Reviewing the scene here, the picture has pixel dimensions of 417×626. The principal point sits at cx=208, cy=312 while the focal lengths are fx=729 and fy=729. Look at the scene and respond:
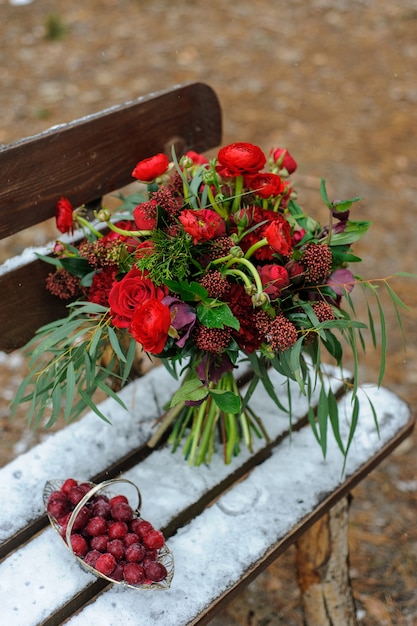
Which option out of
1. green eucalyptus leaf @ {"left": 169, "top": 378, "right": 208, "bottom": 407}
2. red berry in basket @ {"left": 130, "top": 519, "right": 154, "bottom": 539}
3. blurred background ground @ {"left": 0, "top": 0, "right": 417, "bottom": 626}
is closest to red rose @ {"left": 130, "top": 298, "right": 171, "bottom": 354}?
green eucalyptus leaf @ {"left": 169, "top": 378, "right": 208, "bottom": 407}

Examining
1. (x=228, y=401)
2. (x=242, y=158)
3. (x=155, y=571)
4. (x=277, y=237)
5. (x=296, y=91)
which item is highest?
(x=242, y=158)

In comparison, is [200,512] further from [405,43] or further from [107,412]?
[405,43]

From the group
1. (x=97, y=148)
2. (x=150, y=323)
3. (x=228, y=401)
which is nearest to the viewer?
(x=150, y=323)

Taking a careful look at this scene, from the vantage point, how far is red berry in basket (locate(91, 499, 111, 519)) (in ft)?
4.32

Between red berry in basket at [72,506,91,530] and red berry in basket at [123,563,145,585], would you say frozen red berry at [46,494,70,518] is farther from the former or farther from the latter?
red berry in basket at [123,563,145,585]

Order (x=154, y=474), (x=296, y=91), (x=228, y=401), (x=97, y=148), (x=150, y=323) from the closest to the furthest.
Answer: (x=150, y=323)
(x=228, y=401)
(x=154, y=474)
(x=97, y=148)
(x=296, y=91)

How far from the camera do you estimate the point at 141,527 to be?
1.29 m

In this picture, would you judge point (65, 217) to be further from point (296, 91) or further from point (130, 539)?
point (296, 91)

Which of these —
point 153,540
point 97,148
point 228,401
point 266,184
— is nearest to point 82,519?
point 153,540

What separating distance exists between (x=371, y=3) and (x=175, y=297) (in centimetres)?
432

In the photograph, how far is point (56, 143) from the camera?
152 centimetres

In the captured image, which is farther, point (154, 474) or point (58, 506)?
point (154, 474)

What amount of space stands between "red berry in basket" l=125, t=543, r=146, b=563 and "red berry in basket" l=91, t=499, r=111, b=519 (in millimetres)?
93

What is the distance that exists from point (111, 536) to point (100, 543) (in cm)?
3
